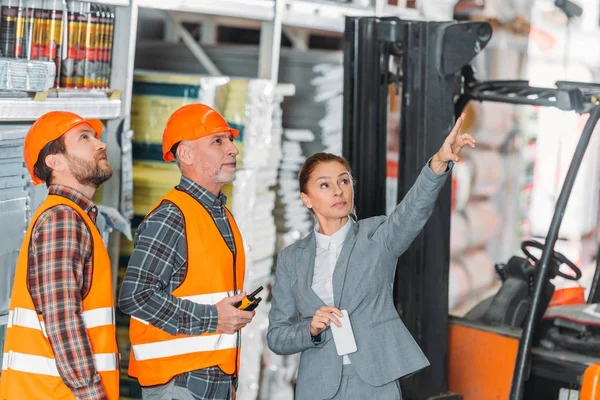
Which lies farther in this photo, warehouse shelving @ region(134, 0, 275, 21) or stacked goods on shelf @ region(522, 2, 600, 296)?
stacked goods on shelf @ region(522, 2, 600, 296)

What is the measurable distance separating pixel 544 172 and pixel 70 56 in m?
5.94

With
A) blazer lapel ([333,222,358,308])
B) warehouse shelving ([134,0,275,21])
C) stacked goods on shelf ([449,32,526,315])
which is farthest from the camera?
stacked goods on shelf ([449,32,526,315])

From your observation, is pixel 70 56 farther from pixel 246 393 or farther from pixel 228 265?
pixel 246 393

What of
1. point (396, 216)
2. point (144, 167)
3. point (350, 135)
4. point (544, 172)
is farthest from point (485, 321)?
point (544, 172)

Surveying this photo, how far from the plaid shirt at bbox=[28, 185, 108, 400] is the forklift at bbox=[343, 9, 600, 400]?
1.83m

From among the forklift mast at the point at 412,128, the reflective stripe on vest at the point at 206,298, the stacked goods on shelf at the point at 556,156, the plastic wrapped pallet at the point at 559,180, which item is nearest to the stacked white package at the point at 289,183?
the forklift mast at the point at 412,128

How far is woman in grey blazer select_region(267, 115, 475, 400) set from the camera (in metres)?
3.53

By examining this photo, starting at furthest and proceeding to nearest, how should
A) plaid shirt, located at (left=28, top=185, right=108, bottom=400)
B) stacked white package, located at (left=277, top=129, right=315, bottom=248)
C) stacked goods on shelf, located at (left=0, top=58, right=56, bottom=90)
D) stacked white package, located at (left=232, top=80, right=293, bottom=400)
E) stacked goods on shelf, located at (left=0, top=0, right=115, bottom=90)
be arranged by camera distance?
stacked white package, located at (left=277, top=129, right=315, bottom=248), stacked white package, located at (left=232, top=80, right=293, bottom=400), stacked goods on shelf, located at (left=0, top=0, right=115, bottom=90), stacked goods on shelf, located at (left=0, top=58, right=56, bottom=90), plaid shirt, located at (left=28, top=185, right=108, bottom=400)

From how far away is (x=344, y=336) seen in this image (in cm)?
352

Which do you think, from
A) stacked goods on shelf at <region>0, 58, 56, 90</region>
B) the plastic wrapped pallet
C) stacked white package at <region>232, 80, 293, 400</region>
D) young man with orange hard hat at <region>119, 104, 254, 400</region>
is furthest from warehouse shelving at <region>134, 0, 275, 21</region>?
the plastic wrapped pallet

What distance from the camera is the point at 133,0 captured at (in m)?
4.55

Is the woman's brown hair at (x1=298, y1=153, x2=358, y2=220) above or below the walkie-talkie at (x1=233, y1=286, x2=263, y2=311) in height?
above

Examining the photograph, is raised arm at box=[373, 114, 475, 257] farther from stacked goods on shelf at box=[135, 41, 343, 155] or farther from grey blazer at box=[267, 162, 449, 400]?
stacked goods on shelf at box=[135, 41, 343, 155]

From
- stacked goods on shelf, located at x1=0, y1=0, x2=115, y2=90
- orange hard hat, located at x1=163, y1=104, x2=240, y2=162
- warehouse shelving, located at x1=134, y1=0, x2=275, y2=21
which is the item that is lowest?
orange hard hat, located at x1=163, y1=104, x2=240, y2=162
